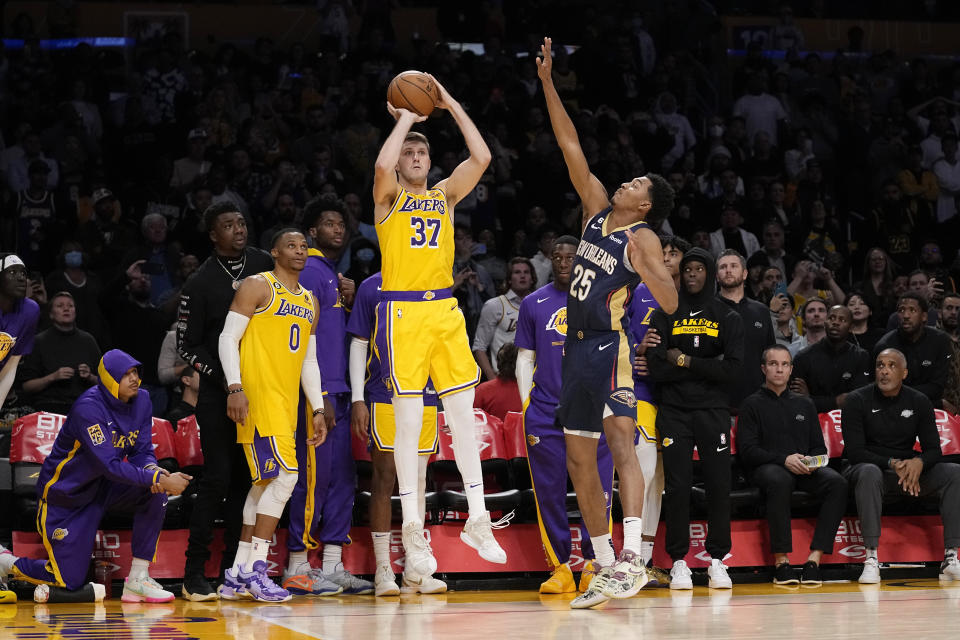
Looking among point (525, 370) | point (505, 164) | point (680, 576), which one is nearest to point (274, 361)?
point (525, 370)

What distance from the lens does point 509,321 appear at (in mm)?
11094

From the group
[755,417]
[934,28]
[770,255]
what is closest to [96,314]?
[755,417]

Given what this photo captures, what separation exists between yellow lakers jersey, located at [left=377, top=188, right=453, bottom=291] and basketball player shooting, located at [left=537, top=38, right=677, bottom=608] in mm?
846

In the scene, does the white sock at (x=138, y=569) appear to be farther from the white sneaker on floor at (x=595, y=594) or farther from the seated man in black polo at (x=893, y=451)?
the seated man in black polo at (x=893, y=451)

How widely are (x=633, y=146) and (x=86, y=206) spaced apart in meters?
6.15

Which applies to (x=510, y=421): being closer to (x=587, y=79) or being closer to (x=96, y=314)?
(x=96, y=314)

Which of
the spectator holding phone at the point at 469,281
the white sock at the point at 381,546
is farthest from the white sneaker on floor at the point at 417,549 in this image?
the spectator holding phone at the point at 469,281

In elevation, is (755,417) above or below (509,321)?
below

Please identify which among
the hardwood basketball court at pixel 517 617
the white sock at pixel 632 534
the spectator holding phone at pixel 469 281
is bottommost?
the hardwood basketball court at pixel 517 617

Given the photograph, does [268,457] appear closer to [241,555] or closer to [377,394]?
[241,555]

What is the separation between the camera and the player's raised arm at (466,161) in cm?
798

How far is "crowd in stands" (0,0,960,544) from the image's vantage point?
1112 centimetres

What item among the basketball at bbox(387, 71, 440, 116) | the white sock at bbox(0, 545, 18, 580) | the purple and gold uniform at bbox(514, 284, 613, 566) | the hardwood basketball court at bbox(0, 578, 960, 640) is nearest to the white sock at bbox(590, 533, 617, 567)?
the hardwood basketball court at bbox(0, 578, 960, 640)

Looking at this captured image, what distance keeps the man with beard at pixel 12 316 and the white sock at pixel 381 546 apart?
2.59 meters
